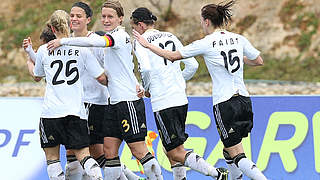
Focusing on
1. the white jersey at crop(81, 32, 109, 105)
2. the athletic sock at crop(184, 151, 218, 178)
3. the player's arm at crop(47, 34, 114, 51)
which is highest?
the player's arm at crop(47, 34, 114, 51)

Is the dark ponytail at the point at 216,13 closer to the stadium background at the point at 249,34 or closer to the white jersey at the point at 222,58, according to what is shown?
the white jersey at the point at 222,58

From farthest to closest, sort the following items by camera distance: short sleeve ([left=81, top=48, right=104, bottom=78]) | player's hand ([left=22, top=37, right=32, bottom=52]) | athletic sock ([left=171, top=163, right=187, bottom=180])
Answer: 1. athletic sock ([left=171, top=163, right=187, bottom=180])
2. player's hand ([left=22, top=37, right=32, bottom=52])
3. short sleeve ([left=81, top=48, right=104, bottom=78])

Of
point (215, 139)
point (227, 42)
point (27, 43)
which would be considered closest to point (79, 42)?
point (27, 43)

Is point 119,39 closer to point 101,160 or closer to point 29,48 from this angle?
point 29,48

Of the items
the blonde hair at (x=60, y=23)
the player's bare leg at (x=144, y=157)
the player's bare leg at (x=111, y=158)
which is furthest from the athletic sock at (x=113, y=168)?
the blonde hair at (x=60, y=23)

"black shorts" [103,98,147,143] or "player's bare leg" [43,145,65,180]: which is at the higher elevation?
"black shorts" [103,98,147,143]

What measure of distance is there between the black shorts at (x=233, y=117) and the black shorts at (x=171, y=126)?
1.68 ft

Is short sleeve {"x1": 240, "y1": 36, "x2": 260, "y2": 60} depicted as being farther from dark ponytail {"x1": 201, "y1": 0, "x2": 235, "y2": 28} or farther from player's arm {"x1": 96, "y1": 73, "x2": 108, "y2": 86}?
player's arm {"x1": 96, "y1": 73, "x2": 108, "y2": 86}

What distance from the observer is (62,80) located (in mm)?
8039

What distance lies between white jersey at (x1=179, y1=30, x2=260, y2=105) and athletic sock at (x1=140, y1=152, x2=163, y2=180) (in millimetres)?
929

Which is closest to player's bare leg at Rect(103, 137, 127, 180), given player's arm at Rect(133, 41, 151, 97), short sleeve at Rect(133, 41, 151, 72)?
player's arm at Rect(133, 41, 151, 97)

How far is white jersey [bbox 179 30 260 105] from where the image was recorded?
8.20 m

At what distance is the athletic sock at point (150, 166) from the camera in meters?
8.51

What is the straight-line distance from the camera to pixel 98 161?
9055 millimetres
